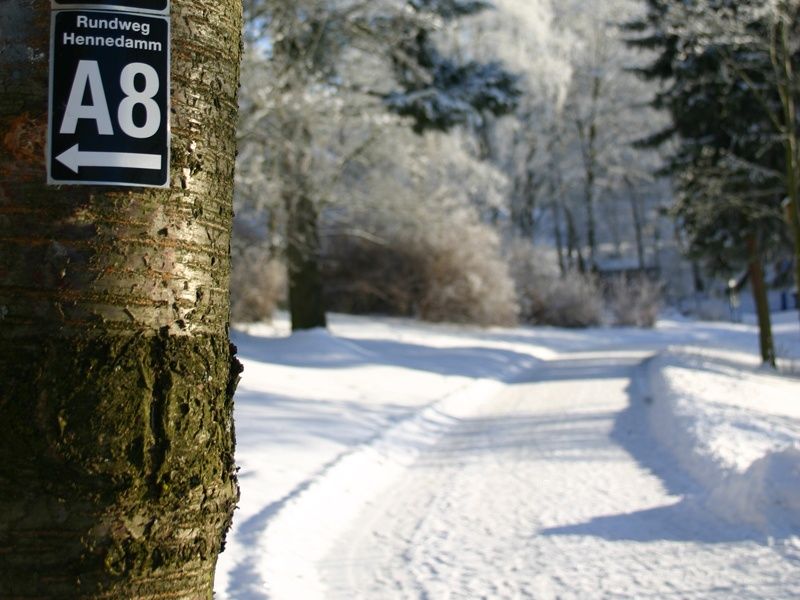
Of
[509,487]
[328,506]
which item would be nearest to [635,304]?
[509,487]

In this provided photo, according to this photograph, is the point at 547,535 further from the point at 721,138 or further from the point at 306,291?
the point at 721,138

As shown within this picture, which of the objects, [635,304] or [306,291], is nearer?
[306,291]

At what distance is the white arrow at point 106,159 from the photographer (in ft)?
4.67

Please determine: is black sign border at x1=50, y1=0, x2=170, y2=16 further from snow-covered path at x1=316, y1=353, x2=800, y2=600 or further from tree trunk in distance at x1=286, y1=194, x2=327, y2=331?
tree trunk in distance at x1=286, y1=194, x2=327, y2=331

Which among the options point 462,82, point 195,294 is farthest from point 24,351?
point 462,82

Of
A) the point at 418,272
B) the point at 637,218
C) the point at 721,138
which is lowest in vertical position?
the point at 418,272

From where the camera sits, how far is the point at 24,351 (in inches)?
55.4

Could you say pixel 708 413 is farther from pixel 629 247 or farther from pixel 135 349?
pixel 629 247

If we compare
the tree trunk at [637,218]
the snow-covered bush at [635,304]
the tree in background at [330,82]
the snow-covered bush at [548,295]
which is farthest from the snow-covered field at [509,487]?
the tree trunk at [637,218]

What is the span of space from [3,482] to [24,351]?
8.8 inches

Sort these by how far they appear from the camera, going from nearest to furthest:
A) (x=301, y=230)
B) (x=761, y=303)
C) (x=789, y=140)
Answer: (x=789, y=140), (x=301, y=230), (x=761, y=303)

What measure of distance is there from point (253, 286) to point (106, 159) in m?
18.8

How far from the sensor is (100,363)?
1.42 metres

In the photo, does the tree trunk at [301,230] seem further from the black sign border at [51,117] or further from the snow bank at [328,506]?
the black sign border at [51,117]
